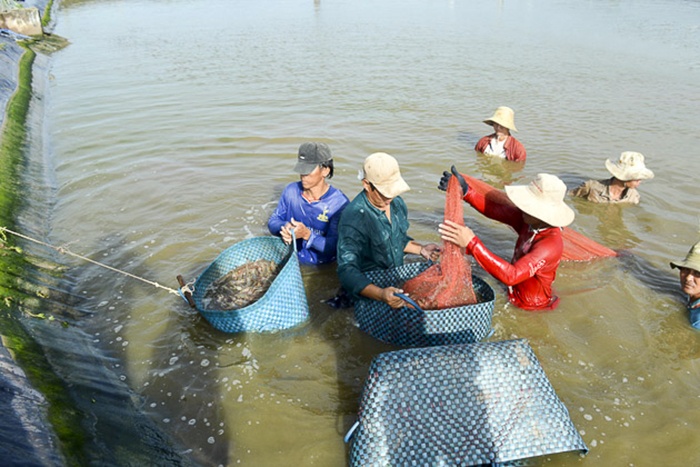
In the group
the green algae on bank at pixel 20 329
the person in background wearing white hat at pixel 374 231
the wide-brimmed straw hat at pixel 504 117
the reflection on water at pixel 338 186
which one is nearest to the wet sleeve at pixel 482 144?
the reflection on water at pixel 338 186

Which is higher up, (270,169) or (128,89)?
(128,89)

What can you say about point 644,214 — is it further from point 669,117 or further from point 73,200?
point 73,200

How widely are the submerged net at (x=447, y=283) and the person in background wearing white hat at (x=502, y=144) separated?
15.5ft

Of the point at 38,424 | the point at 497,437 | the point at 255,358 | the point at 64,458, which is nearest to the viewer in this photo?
the point at 64,458

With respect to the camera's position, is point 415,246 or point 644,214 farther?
point 644,214

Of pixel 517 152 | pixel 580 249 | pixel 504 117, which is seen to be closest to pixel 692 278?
pixel 580 249

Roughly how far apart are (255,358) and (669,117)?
10273mm

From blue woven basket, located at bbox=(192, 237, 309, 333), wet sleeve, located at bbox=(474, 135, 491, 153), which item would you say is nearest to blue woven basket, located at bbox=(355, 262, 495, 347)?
blue woven basket, located at bbox=(192, 237, 309, 333)

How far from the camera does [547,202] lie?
140 inches

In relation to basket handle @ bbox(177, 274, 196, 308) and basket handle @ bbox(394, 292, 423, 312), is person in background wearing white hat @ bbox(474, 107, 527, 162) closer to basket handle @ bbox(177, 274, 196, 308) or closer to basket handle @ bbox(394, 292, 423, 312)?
basket handle @ bbox(394, 292, 423, 312)

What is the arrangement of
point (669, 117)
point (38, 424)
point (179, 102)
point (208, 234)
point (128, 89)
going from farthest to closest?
1. point (128, 89)
2. point (179, 102)
3. point (669, 117)
4. point (208, 234)
5. point (38, 424)

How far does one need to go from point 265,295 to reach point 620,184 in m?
5.25

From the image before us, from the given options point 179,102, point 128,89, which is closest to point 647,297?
point 179,102

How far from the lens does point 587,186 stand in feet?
21.2
